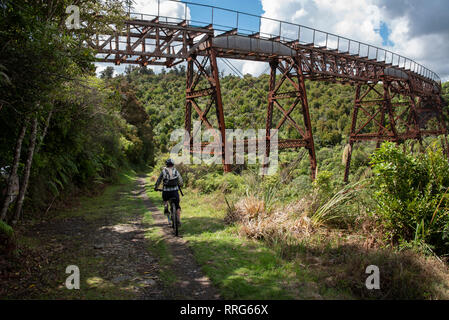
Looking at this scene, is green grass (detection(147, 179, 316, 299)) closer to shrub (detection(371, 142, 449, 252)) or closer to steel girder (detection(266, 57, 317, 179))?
shrub (detection(371, 142, 449, 252))

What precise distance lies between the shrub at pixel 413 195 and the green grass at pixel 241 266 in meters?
2.24

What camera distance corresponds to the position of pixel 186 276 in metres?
4.31

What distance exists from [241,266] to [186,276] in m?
0.88

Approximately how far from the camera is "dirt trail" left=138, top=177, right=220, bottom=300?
3764 mm

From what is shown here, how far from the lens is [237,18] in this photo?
42.0 feet

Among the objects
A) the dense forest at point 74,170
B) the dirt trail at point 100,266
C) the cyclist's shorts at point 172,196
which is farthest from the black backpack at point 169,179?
the dense forest at point 74,170

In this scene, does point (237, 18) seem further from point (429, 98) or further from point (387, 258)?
point (429, 98)

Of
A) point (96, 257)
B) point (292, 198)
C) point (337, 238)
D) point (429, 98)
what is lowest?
point (96, 257)

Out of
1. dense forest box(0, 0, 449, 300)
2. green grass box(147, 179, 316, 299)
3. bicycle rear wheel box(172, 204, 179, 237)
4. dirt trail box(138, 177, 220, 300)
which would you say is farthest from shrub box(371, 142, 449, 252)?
bicycle rear wheel box(172, 204, 179, 237)

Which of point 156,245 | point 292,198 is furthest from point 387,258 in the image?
point 156,245

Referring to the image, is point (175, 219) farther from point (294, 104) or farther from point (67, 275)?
point (294, 104)

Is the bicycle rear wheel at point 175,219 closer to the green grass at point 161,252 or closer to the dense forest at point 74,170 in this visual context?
the green grass at point 161,252
